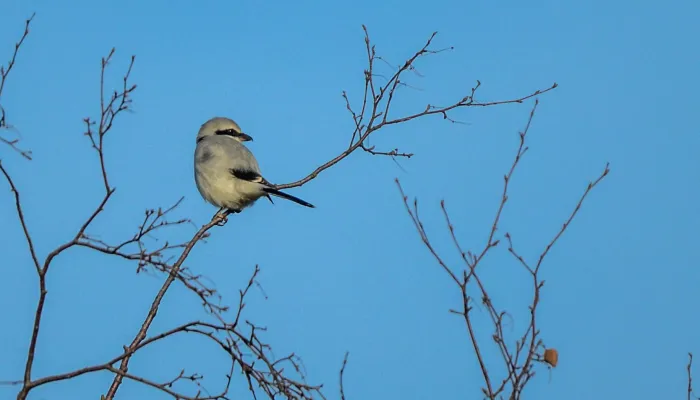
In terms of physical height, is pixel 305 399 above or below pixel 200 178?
below

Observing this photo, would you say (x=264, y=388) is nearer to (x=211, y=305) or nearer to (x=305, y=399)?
(x=305, y=399)

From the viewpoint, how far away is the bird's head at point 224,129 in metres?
7.76

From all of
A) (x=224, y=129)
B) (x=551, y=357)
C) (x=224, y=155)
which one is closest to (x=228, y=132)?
(x=224, y=129)

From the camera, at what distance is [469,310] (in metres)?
3.34

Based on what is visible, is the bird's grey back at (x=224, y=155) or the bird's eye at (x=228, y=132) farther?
the bird's eye at (x=228, y=132)

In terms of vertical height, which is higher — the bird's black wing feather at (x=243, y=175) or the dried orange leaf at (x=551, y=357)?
the bird's black wing feather at (x=243, y=175)

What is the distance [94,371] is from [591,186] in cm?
200

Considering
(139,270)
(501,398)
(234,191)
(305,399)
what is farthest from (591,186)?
(234,191)

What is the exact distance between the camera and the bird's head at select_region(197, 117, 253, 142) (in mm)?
7758

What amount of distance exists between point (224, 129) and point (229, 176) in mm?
575

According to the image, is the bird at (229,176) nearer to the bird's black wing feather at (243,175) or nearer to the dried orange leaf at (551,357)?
the bird's black wing feather at (243,175)

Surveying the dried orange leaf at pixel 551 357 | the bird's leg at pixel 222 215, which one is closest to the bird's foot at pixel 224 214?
the bird's leg at pixel 222 215

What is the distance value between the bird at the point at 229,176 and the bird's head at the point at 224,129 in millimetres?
91

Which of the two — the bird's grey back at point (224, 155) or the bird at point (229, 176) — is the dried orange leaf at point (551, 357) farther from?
the bird's grey back at point (224, 155)
